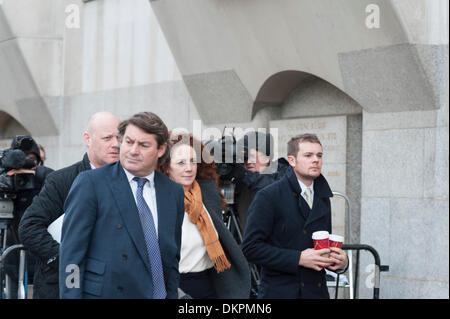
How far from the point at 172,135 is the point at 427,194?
11.1ft

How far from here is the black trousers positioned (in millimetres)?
4492

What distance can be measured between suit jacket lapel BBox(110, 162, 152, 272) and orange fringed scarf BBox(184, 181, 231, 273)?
1.07m

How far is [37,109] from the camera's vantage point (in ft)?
44.4

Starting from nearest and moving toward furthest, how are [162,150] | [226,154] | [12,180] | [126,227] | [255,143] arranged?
1. [126,227]
2. [162,150]
3. [12,180]
4. [226,154]
5. [255,143]

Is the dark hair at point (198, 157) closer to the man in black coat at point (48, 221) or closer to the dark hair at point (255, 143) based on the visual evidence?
the man in black coat at point (48, 221)

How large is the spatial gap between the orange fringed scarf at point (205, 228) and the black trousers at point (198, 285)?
0.12 meters

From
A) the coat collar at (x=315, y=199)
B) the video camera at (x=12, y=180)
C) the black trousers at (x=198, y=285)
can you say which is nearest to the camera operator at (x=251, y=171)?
the coat collar at (x=315, y=199)

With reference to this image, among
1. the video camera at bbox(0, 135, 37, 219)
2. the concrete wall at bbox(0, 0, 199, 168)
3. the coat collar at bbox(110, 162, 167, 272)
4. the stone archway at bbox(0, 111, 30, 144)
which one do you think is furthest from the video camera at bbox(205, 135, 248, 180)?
the stone archway at bbox(0, 111, 30, 144)

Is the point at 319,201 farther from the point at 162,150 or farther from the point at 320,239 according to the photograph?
the point at 162,150

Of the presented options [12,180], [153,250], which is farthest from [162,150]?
[12,180]

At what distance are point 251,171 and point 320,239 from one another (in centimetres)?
251

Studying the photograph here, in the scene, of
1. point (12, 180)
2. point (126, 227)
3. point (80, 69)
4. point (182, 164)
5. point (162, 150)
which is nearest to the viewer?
point (126, 227)

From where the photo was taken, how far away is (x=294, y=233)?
190 inches
